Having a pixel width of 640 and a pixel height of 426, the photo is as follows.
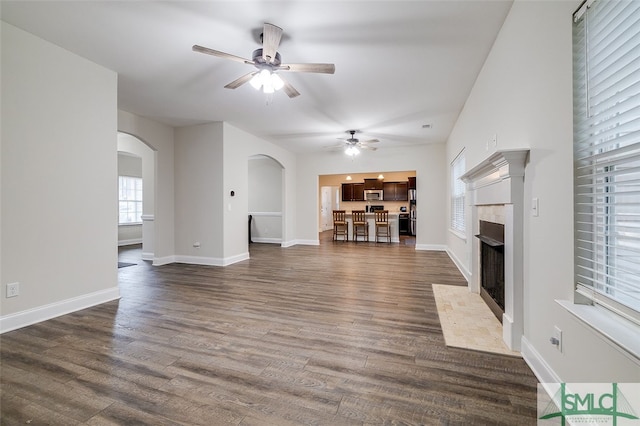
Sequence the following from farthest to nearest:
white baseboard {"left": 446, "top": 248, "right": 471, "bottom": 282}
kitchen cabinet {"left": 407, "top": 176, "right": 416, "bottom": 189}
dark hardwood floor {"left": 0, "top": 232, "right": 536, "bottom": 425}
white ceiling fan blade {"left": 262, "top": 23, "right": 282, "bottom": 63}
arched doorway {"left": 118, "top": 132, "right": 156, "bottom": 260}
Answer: kitchen cabinet {"left": 407, "top": 176, "right": 416, "bottom": 189} → arched doorway {"left": 118, "top": 132, "right": 156, "bottom": 260} → white baseboard {"left": 446, "top": 248, "right": 471, "bottom": 282} → white ceiling fan blade {"left": 262, "top": 23, "right": 282, "bottom": 63} → dark hardwood floor {"left": 0, "top": 232, "right": 536, "bottom": 425}

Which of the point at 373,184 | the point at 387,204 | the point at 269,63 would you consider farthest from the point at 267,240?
the point at 269,63

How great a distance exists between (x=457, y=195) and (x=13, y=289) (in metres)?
6.48

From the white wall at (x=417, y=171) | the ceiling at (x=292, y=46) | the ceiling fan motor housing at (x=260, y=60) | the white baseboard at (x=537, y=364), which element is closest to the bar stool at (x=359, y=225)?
the white wall at (x=417, y=171)

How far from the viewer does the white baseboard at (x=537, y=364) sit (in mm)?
1593

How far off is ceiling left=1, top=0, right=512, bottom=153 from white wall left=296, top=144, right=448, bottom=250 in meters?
2.50

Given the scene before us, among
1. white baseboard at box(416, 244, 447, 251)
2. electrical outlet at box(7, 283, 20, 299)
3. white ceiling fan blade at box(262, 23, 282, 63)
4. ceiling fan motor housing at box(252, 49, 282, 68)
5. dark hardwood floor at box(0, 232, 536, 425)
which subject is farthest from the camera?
white baseboard at box(416, 244, 447, 251)

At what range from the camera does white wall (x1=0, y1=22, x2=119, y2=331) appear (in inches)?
97.0

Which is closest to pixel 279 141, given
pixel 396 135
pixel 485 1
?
pixel 396 135

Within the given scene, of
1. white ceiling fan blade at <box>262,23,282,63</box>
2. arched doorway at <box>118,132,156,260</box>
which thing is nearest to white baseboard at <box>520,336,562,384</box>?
white ceiling fan blade at <box>262,23,282,63</box>

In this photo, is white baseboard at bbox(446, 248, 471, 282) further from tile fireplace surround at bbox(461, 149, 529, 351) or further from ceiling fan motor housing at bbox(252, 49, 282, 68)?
ceiling fan motor housing at bbox(252, 49, 282, 68)

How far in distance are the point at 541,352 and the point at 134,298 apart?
4060 millimetres

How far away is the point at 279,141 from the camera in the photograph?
674 centimetres

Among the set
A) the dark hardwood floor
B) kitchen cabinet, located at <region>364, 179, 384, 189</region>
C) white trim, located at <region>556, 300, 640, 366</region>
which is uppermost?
kitchen cabinet, located at <region>364, 179, 384, 189</region>

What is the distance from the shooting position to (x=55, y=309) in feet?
9.03
